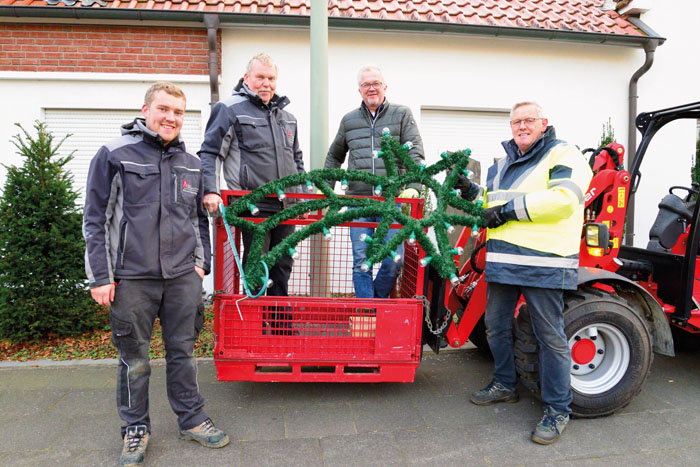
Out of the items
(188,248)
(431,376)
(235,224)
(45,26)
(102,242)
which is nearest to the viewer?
(102,242)

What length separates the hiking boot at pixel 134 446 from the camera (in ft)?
8.44

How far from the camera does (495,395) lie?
3.34 metres

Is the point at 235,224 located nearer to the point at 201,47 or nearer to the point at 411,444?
the point at 411,444

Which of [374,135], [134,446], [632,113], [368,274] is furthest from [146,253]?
[632,113]

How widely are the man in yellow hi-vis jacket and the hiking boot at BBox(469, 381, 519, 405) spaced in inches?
15.4

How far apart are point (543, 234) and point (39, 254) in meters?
4.15

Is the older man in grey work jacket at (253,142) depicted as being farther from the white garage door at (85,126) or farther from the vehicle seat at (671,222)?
the vehicle seat at (671,222)

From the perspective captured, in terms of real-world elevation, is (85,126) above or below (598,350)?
above

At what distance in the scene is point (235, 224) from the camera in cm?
293

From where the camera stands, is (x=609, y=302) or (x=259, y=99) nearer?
(x=609, y=302)

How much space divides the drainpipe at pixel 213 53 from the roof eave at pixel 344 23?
0.26 ft

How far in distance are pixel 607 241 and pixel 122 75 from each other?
18.2 ft

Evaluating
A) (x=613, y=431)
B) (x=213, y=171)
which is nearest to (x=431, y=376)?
(x=613, y=431)

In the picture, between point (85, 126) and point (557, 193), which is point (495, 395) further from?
point (85, 126)
